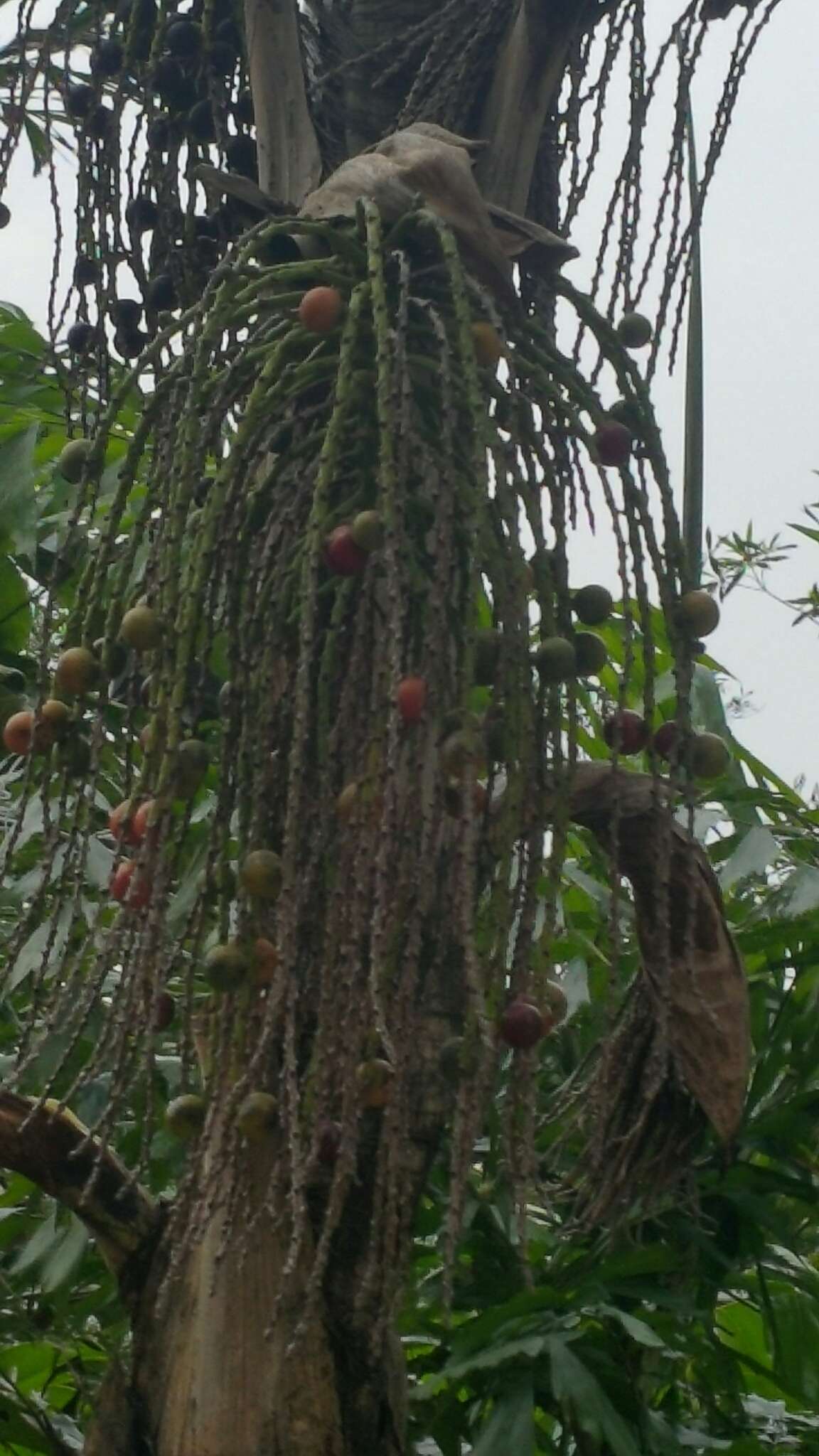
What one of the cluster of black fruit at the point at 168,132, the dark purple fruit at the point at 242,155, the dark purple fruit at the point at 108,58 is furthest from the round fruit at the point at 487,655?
the dark purple fruit at the point at 108,58

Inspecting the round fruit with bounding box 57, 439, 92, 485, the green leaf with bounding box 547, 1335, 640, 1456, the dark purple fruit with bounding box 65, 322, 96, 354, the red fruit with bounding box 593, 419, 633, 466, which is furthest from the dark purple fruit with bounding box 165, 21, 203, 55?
the green leaf with bounding box 547, 1335, 640, 1456

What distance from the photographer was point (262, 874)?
1182 millimetres

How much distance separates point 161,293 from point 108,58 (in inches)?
10.6

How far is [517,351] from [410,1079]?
2.00 feet

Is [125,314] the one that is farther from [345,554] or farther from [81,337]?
[345,554]

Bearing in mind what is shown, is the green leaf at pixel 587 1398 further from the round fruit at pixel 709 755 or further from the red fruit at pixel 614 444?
the red fruit at pixel 614 444

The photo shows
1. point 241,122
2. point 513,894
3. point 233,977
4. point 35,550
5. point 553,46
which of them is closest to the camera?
point 233,977

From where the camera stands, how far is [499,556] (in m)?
1.23

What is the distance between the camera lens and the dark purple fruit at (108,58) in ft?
5.97

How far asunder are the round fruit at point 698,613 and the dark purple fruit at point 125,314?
735 mm

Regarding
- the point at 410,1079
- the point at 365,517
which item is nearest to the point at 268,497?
the point at 365,517

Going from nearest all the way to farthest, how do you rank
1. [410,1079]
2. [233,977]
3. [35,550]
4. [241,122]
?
[233,977], [410,1079], [241,122], [35,550]

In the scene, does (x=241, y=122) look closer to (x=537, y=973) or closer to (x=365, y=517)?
(x=365, y=517)

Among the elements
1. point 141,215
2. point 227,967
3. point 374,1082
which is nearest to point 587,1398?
point 374,1082
